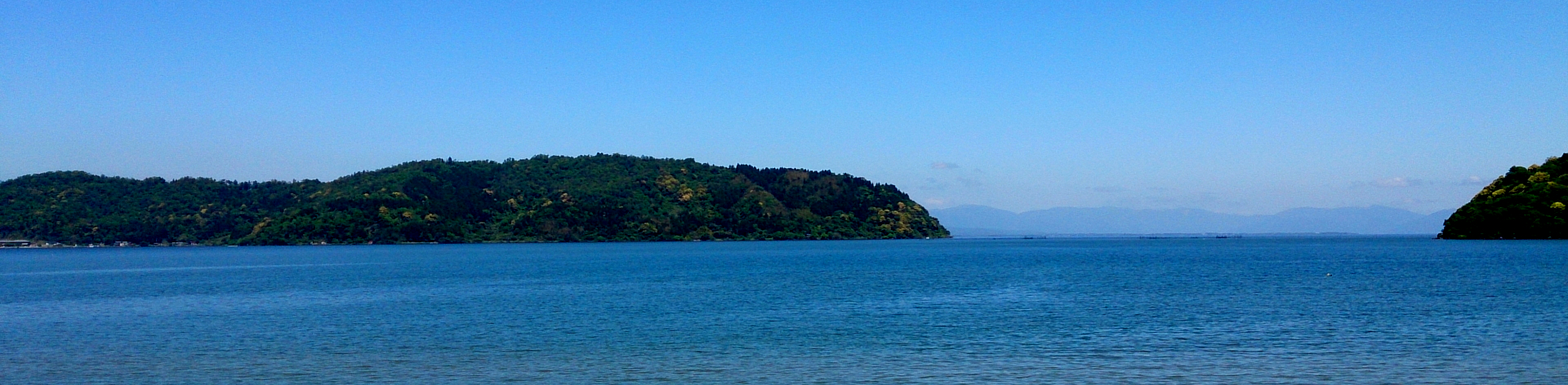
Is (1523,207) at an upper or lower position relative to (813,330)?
upper

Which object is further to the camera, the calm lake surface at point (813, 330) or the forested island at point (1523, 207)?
the forested island at point (1523, 207)

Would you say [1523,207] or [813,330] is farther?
[1523,207]

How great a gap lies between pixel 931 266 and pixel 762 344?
6646 cm

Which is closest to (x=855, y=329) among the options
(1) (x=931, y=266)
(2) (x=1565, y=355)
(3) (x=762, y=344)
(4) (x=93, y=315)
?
(3) (x=762, y=344)

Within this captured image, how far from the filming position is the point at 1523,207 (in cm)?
16525

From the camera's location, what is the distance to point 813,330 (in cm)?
4172

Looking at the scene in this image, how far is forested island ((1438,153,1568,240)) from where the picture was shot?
160625mm

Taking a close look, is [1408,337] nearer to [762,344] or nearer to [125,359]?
[762,344]

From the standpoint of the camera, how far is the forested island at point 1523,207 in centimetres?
16062

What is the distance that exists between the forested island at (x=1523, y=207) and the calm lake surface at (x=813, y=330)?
331 ft

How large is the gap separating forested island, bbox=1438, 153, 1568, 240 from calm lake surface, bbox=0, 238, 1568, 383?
10076 centimetres

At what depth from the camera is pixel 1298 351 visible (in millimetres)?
33562

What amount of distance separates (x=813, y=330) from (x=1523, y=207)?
6478 inches

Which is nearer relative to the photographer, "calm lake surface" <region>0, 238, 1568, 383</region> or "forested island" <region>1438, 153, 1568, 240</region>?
"calm lake surface" <region>0, 238, 1568, 383</region>
